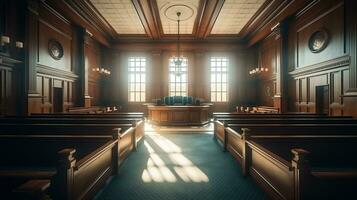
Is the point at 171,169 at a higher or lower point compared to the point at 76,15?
lower

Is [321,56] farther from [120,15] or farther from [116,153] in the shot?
[120,15]

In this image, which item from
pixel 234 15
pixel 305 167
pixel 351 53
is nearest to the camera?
pixel 305 167

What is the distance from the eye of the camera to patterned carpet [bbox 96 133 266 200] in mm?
2627

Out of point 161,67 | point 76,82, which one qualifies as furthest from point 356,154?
point 161,67

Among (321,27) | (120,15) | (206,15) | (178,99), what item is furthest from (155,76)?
(321,27)

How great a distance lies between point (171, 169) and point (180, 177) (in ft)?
1.26

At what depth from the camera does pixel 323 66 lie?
6.58 meters

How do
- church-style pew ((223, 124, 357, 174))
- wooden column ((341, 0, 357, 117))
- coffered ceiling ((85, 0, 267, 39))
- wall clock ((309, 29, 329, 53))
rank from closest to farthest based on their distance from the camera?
1. church-style pew ((223, 124, 357, 174))
2. wooden column ((341, 0, 357, 117))
3. wall clock ((309, 29, 329, 53))
4. coffered ceiling ((85, 0, 267, 39))

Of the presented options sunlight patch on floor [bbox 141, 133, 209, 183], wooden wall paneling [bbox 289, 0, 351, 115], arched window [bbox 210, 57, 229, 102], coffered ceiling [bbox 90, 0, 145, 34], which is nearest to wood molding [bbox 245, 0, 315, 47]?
wooden wall paneling [bbox 289, 0, 351, 115]

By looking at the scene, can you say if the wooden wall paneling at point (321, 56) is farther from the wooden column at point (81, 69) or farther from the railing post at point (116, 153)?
the wooden column at point (81, 69)

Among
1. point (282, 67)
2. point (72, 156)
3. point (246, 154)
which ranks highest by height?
point (282, 67)

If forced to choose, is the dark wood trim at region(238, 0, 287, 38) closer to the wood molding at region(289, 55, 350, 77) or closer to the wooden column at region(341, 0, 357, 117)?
the wooden column at region(341, 0, 357, 117)

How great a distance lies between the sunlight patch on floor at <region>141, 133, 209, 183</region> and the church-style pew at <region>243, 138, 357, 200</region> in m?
0.83

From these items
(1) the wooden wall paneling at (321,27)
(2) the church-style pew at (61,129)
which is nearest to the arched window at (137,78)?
(1) the wooden wall paneling at (321,27)
